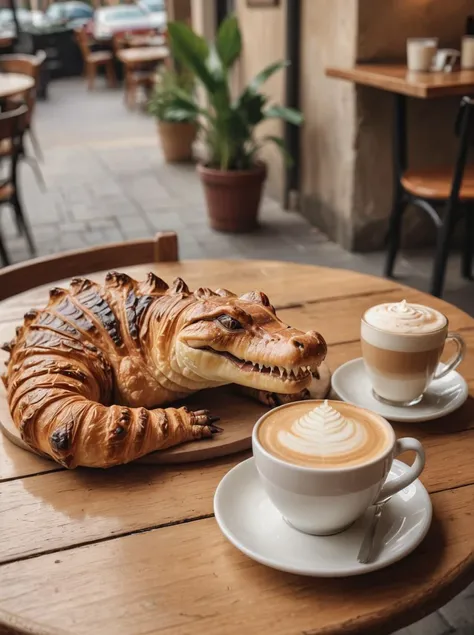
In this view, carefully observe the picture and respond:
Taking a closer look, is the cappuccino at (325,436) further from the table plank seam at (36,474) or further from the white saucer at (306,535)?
the table plank seam at (36,474)

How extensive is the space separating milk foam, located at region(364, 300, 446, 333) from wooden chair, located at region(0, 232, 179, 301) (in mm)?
701

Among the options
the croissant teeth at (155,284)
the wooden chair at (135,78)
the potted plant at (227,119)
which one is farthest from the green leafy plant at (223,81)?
the wooden chair at (135,78)

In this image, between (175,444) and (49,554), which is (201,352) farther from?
(49,554)

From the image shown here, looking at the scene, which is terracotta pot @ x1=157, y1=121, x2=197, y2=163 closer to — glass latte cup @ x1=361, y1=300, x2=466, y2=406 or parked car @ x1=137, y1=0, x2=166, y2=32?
glass latte cup @ x1=361, y1=300, x2=466, y2=406

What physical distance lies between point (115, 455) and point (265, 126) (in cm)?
466

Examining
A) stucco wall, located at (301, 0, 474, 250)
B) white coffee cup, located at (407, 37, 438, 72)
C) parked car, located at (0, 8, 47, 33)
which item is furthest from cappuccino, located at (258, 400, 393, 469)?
parked car, located at (0, 8, 47, 33)

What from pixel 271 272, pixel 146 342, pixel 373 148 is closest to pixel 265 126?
pixel 373 148

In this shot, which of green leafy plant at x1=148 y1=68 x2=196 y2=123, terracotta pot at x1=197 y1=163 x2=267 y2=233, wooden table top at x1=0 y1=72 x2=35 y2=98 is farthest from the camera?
green leafy plant at x1=148 y1=68 x2=196 y2=123

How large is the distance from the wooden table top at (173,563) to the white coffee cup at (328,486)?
6 centimetres

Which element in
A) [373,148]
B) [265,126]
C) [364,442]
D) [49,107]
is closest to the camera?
[364,442]

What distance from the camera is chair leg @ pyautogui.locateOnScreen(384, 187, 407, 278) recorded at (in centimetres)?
344

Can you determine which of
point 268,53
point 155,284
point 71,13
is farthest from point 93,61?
point 155,284

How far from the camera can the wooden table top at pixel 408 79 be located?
9.47 ft

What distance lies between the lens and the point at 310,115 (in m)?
4.44
